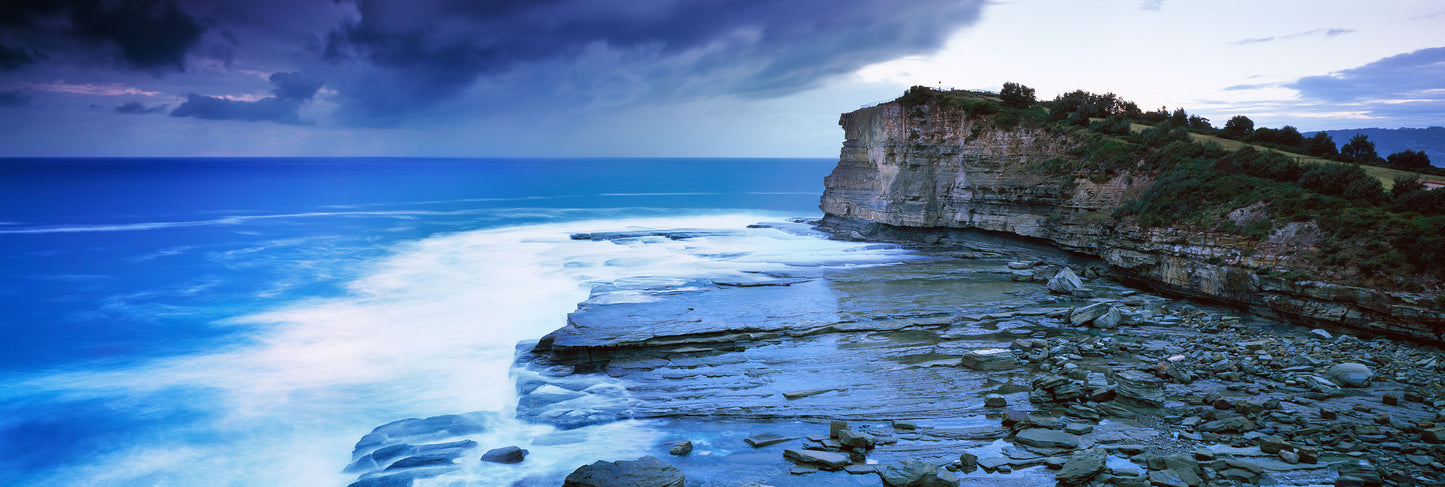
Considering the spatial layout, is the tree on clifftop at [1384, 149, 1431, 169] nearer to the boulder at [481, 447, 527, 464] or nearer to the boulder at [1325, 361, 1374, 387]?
the boulder at [1325, 361, 1374, 387]

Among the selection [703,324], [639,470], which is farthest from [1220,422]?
[703,324]

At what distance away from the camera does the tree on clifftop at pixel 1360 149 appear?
71.0 feet

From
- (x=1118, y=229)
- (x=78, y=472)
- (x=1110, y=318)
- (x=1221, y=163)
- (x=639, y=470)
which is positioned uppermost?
(x=1221, y=163)

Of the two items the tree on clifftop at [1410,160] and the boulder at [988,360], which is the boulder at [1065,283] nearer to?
the boulder at [988,360]

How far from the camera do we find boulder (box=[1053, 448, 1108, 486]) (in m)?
8.30

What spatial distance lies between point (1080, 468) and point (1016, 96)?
24.6 m

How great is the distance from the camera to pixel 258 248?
3284 cm

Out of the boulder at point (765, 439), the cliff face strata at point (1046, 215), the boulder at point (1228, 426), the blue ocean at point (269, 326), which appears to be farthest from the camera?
the cliff face strata at point (1046, 215)

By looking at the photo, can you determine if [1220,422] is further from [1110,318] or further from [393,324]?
[393,324]

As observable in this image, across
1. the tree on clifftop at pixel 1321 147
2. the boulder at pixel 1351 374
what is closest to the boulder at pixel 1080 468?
the boulder at pixel 1351 374

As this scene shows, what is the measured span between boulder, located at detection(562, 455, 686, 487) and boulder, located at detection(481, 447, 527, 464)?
1146mm

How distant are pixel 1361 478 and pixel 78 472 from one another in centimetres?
1815

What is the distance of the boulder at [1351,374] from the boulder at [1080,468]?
5.65m

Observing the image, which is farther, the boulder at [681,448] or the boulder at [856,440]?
the boulder at [681,448]
